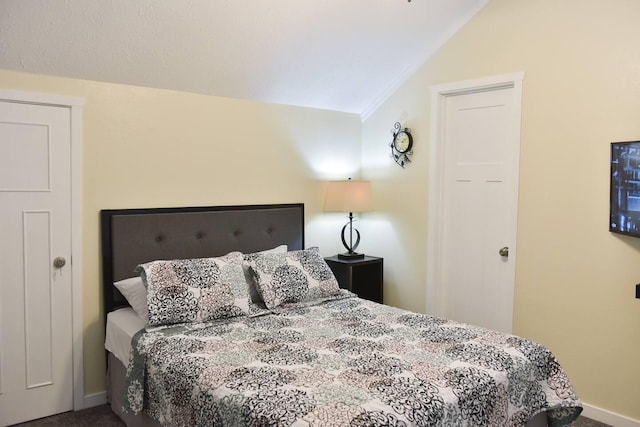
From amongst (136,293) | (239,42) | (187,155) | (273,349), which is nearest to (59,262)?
(136,293)

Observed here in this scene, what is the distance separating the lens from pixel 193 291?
2740mm

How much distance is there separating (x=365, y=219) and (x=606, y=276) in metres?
1.96

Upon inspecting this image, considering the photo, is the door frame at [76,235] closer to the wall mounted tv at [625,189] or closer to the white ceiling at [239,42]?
the white ceiling at [239,42]

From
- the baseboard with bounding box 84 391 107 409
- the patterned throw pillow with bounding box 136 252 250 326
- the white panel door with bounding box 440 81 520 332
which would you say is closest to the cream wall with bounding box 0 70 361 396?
the baseboard with bounding box 84 391 107 409

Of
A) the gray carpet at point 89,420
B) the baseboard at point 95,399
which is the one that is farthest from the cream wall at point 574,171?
the baseboard at point 95,399

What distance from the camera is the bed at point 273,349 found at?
1.83 metres

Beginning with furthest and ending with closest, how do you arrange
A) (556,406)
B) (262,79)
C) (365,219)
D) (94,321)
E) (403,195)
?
(365,219) → (403,195) → (262,79) → (94,321) → (556,406)

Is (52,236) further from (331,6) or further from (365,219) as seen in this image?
(365,219)

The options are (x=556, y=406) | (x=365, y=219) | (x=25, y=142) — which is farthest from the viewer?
(x=365, y=219)

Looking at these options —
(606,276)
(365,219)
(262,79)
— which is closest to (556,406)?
(606,276)

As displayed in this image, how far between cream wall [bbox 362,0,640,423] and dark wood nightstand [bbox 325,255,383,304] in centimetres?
113

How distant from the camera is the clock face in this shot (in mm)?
3943

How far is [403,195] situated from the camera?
4047 millimetres

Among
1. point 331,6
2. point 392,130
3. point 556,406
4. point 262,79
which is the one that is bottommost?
point 556,406
